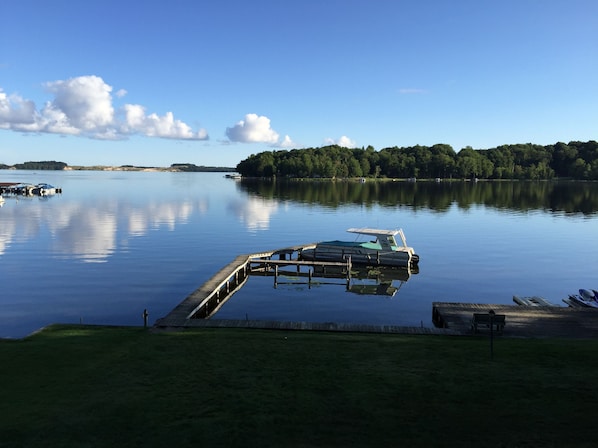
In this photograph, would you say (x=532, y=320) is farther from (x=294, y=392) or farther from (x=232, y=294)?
(x=232, y=294)

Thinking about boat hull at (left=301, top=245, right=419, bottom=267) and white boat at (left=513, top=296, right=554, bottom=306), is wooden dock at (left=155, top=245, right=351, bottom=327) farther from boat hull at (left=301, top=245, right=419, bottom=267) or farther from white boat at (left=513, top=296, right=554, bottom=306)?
white boat at (left=513, top=296, right=554, bottom=306)

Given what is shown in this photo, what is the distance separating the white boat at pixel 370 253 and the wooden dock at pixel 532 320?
2029 centimetres

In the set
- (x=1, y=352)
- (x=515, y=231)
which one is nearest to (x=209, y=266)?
(x=1, y=352)

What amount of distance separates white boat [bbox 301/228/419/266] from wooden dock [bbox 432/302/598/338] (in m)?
20.3

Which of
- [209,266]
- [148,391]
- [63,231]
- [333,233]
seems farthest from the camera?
Result: [333,233]

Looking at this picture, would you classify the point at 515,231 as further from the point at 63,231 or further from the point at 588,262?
the point at 63,231

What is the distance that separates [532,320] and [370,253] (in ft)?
86.6

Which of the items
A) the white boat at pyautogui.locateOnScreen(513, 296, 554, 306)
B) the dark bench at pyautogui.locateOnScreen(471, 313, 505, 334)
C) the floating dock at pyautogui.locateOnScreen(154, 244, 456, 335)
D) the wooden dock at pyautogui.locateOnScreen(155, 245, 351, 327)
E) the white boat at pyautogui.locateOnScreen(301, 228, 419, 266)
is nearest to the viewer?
the dark bench at pyautogui.locateOnScreen(471, 313, 505, 334)

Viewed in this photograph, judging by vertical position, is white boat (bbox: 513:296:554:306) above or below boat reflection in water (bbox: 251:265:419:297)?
above

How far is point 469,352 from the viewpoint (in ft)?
57.1

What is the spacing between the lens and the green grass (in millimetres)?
10633

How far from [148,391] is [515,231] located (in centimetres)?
6914

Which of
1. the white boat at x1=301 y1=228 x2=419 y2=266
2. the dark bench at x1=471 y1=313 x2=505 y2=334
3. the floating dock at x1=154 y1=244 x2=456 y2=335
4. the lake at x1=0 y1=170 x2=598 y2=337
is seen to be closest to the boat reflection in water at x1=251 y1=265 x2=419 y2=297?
the floating dock at x1=154 y1=244 x2=456 y2=335

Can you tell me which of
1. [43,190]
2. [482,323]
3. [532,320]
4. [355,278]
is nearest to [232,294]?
[355,278]
